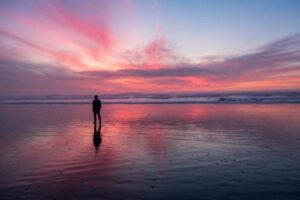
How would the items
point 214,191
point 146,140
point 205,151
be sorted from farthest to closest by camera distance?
1. point 146,140
2. point 205,151
3. point 214,191

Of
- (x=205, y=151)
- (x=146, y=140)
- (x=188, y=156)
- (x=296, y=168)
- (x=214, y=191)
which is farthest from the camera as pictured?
(x=146, y=140)

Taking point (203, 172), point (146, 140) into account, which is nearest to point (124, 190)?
point (203, 172)

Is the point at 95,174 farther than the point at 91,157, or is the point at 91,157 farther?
the point at 91,157

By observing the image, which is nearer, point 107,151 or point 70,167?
point 70,167

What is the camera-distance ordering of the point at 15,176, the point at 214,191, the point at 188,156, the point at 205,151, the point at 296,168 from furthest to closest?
the point at 205,151
the point at 188,156
the point at 296,168
the point at 15,176
the point at 214,191

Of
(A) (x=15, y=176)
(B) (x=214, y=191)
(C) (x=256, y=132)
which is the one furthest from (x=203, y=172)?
(C) (x=256, y=132)

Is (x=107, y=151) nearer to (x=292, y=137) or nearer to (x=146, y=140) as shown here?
(x=146, y=140)

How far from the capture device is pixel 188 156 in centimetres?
1073

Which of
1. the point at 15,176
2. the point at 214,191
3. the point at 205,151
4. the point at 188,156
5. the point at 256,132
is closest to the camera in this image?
the point at 214,191

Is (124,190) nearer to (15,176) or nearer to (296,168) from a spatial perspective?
(15,176)

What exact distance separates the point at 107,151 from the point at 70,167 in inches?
103

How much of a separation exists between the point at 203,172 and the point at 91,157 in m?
4.37

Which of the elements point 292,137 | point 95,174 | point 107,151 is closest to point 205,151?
point 107,151

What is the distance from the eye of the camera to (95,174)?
333 inches
